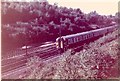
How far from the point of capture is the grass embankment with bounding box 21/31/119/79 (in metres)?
4.35

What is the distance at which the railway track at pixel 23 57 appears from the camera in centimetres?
415

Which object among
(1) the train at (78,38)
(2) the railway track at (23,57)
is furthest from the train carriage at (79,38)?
(2) the railway track at (23,57)

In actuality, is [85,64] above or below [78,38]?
below

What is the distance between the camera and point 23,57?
13.9 feet

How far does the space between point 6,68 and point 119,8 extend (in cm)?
205

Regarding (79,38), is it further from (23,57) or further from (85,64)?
(23,57)

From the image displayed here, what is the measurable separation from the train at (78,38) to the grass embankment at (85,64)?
0.28 feet

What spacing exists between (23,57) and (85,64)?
1.00m

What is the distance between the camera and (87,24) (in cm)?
459

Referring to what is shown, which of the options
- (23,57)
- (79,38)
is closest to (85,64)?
(79,38)

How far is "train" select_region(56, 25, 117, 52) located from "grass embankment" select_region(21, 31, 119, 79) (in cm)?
9

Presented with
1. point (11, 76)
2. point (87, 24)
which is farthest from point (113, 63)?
point (11, 76)

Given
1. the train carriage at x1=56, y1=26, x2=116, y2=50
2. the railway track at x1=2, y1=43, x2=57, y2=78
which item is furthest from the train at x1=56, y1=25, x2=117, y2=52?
the railway track at x1=2, y1=43, x2=57, y2=78

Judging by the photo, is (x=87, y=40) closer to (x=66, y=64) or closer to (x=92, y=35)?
(x=92, y=35)
